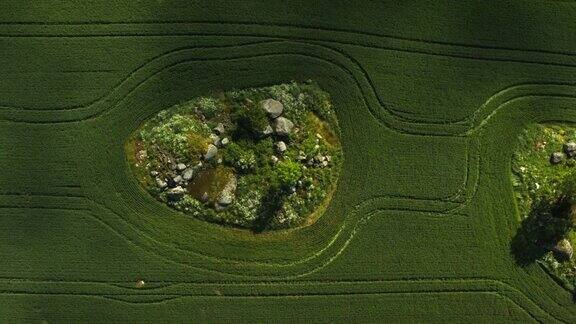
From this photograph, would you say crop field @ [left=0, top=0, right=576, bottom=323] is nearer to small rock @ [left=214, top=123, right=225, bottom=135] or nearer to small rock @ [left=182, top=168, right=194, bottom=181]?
small rock @ [left=214, top=123, right=225, bottom=135]

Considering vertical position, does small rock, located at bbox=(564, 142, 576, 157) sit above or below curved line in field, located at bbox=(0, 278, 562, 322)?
above

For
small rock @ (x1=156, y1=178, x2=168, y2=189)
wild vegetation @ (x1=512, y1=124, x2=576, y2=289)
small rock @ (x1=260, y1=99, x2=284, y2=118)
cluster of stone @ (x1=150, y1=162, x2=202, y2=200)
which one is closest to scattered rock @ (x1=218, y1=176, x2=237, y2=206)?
cluster of stone @ (x1=150, y1=162, x2=202, y2=200)

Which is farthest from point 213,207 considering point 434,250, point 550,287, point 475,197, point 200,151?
point 550,287

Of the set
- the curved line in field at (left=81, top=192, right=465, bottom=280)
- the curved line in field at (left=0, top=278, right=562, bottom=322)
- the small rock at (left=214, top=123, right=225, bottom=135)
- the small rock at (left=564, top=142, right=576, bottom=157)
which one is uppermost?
the small rock at (left=214, top=123, right=225, bottom=135)

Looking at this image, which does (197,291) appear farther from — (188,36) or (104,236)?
(188,36)

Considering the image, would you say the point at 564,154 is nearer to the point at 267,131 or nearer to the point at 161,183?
the point at 267,131

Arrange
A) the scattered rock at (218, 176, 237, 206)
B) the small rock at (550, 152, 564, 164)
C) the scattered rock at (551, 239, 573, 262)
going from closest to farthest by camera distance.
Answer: the scattered rock at (218, 176, 237, 206)
the scattered rock at (551, 239, 573, 262)
the small rock at (550, 152, 564, 164)

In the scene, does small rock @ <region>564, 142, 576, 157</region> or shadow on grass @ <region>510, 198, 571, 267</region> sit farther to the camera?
small rock @ <region>564, 142, 576, 157</region>
